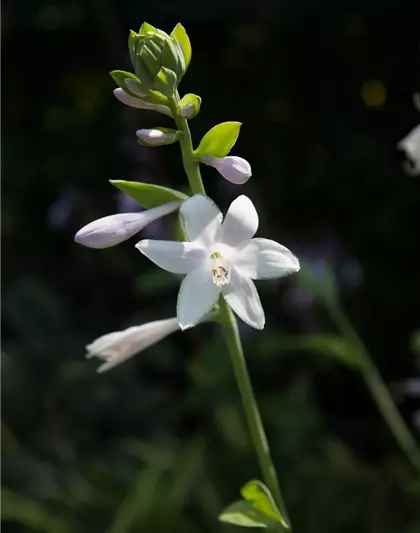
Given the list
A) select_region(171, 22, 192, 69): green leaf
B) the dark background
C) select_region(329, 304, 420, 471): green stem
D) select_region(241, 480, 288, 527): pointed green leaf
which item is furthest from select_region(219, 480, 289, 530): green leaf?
the dark background

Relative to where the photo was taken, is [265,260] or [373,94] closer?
[265,260]

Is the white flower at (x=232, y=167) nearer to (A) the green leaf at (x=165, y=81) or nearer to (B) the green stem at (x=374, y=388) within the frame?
(A) the green leaf at (x=165, y=81)

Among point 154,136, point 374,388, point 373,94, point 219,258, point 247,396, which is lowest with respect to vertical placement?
point 374,388

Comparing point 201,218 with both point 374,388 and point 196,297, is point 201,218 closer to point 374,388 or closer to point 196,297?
point 196,297

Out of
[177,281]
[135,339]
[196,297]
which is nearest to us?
[196,297]

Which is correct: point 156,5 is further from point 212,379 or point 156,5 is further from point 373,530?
point 373,530

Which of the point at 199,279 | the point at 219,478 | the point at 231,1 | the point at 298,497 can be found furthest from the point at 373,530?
the point at 231,1

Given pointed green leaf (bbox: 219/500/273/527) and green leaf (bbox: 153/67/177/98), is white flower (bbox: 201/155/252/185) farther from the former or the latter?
pointed green leaf (bbox: 219/500/273/527)

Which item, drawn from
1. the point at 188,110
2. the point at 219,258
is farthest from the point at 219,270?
the point at 188,110
